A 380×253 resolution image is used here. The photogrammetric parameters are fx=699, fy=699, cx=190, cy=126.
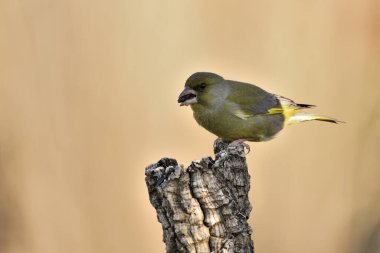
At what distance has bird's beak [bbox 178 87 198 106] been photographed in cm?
465

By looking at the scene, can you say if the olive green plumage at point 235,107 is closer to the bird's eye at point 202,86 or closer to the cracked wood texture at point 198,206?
the bird's eye at point 202,86

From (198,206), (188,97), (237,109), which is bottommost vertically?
(198,206)

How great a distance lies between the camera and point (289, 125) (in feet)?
17.5

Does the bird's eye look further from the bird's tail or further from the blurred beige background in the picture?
the bird's tail

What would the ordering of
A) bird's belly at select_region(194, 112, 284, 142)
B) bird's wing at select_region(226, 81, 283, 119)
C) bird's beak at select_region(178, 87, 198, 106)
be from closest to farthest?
bird's beak at select_region(178, 87, 198, 106) → bird's belly at select_region(194, 112, 284, 142) → bird's wing at select_region(226, 81, 283, 119)

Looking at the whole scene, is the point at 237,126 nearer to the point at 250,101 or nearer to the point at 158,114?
the point at 250,101

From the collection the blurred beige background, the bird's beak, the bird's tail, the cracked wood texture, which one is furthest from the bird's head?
the cracked wood texture

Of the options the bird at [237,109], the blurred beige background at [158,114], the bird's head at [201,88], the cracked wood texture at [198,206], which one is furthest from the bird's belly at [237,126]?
the cracked wood texture at [198,206]

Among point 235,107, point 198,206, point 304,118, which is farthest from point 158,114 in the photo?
point 198,206

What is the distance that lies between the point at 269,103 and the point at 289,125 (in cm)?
36

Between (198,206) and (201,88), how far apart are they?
2.08 metres

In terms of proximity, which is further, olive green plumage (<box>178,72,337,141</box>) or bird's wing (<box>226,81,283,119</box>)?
bird's wing (<box>226,81,283,119</box>)

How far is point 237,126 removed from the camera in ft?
15.8

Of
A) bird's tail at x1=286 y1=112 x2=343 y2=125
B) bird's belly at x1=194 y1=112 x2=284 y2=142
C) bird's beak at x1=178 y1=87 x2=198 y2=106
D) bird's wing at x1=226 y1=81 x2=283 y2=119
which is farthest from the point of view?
bird's tail at x1=286 y1=112 x2=343 y2=125
